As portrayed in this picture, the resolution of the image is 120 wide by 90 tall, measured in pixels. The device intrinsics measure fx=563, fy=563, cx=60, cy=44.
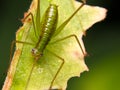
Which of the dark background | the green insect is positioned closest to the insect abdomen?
the green insect

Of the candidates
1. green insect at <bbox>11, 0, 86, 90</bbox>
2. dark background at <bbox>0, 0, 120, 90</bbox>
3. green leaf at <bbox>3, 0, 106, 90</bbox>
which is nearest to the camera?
green leaf at <bbox>3, 0, 106, 90</bbox>

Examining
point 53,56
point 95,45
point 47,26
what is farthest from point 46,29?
point 95,45

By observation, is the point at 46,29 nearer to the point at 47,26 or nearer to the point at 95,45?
the point at 47,26

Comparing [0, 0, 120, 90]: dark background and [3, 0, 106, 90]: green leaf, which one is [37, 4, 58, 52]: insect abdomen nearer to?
[3, 0, 106, 90]: green leaf

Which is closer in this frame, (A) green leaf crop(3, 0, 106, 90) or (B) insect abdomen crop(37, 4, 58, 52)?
(A) green leaf crop(3, 0, 106, 90)

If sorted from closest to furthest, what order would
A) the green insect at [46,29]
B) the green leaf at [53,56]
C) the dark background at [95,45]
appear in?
the green leaf at [53,56], the green insect at [46,29], the dark background at [95,45]

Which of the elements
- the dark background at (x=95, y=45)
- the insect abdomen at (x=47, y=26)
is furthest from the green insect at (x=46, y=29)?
the dark background at (x=95, y=45)

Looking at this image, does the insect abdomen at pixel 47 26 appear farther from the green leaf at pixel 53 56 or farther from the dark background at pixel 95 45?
the dark background at pixel 95 45
